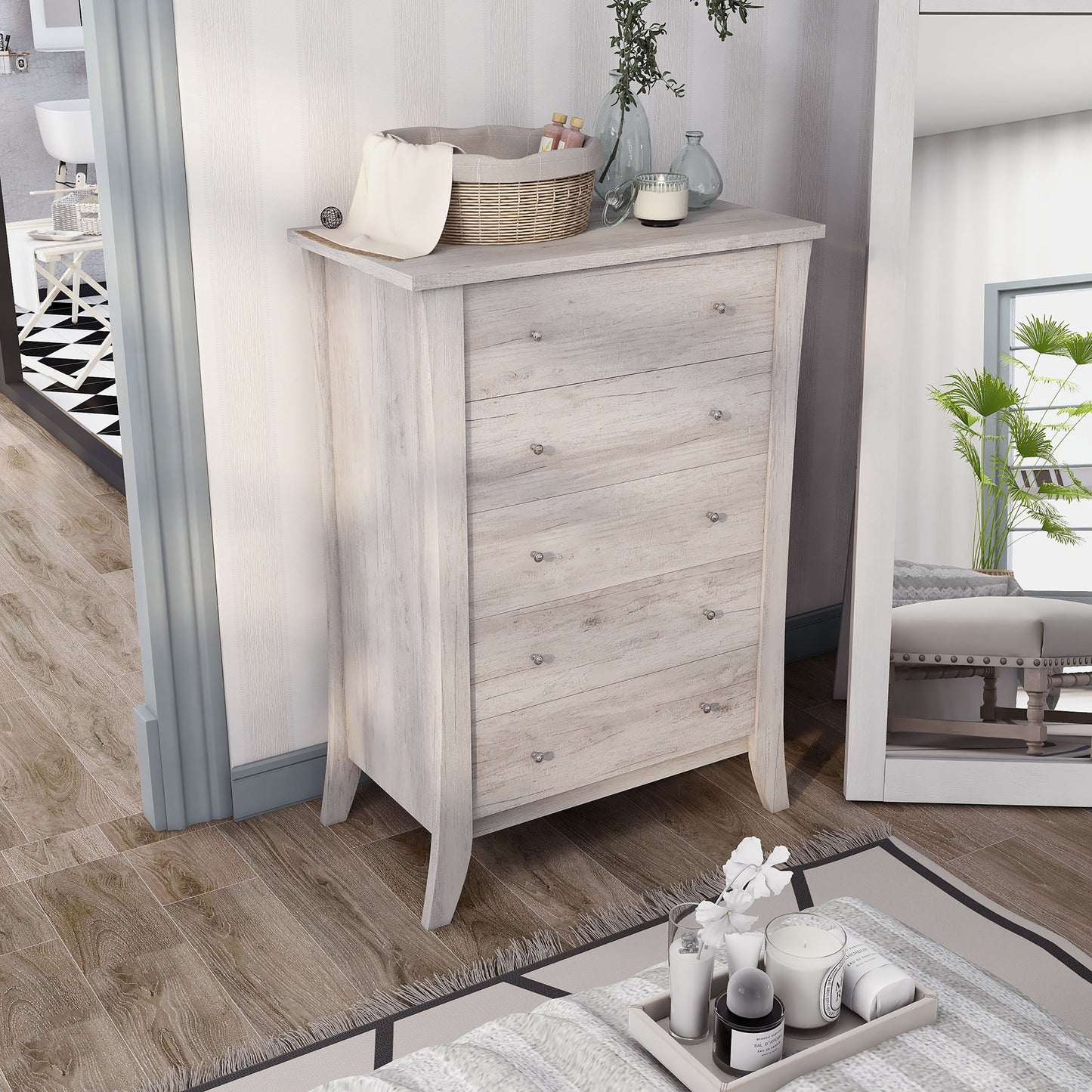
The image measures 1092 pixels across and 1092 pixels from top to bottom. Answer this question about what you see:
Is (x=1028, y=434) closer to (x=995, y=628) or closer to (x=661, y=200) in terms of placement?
(x=995, y=628)

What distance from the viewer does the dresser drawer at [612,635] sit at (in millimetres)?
2146

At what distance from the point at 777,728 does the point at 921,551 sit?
1.38 ft

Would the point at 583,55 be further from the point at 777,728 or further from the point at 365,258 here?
the point at 777,728

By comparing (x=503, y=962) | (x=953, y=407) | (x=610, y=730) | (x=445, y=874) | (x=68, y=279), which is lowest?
(x=503, y=962)

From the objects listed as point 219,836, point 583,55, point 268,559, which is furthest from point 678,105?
point 219,836

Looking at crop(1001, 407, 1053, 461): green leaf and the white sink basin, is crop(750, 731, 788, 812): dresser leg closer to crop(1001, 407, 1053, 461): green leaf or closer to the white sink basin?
crop(1001, 407, 1053, 461): green leaf

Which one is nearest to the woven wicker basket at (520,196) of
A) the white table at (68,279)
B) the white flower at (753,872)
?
the white flower at (753,872)

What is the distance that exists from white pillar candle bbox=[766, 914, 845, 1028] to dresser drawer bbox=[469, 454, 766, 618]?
0.87 meters

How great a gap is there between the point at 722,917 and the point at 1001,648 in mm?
1364

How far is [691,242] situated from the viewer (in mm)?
2090

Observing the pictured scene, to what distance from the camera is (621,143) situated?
227cm

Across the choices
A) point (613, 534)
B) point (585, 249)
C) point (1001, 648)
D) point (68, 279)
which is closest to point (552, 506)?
point (613, 534)

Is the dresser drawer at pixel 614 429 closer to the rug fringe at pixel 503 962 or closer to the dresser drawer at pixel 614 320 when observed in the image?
the dresser drawer at pixel 614 320

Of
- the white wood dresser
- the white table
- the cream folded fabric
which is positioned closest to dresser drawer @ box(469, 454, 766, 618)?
the white wood dresser
